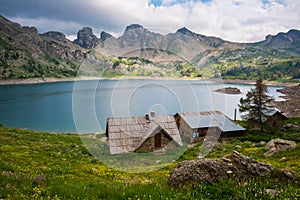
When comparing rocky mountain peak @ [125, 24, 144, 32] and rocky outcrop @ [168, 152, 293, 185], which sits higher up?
rocky mountain peak @ [125, 24, 144, 32]

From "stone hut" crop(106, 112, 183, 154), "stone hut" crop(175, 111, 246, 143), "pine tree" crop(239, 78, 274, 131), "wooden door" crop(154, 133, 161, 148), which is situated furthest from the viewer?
"pine tree" crop(239, 78, 274, 131)

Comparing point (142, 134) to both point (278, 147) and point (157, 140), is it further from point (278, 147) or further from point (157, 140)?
point (278, 147)

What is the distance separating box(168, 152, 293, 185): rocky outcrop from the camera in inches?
289

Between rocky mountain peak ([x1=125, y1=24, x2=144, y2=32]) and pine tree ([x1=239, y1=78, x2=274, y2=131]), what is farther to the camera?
pine tree ([x1=239, y1=78, x2=274, y2=131])

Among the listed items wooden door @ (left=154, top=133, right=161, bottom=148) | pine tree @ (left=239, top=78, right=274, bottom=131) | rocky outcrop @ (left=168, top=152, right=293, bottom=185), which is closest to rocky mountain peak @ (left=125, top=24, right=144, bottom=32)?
rocky outcrop @ (left=168, top=152, right=293, bottom=185)

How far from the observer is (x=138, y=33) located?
13062 millimetres

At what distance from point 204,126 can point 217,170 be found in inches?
1125

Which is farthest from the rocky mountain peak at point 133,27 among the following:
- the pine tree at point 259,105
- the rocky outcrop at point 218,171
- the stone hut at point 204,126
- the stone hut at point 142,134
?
the pine tree at point 259,105

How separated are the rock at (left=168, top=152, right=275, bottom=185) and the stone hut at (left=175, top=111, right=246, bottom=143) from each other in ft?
86.5

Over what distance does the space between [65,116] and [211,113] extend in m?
40.7

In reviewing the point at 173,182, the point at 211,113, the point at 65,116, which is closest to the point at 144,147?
the point at 173,182

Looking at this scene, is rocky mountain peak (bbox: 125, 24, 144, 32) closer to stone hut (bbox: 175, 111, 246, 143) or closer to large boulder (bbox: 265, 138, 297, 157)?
large boulder (bbox: 265, 138, 297, 157)

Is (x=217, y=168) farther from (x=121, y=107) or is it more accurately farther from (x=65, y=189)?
A: (x=121, y=107)

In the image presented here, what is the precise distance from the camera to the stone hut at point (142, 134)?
2402 cm
